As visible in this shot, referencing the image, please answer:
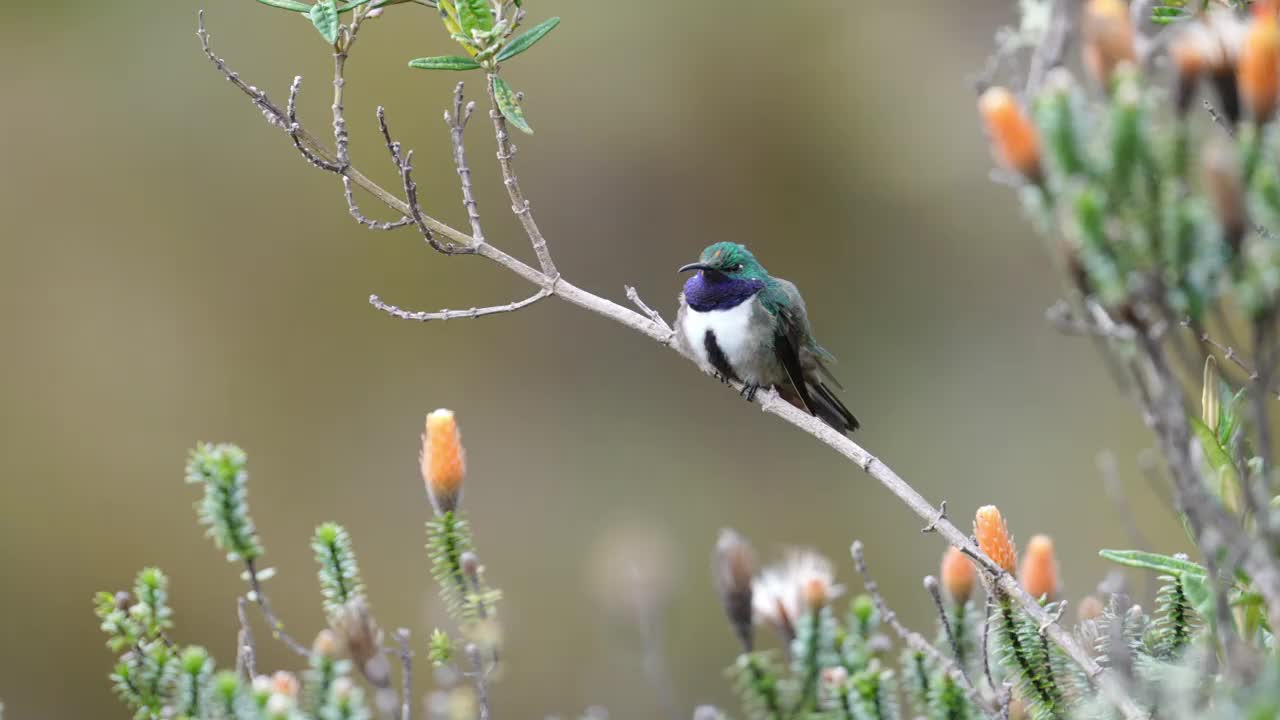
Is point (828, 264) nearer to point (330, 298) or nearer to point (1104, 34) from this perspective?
point (330, 298)

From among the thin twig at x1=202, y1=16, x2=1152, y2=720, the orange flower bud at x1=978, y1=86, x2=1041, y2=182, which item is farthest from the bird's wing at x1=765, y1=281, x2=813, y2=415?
the orange flower bud at x1=978, y1=86, x2=1041, y2=182

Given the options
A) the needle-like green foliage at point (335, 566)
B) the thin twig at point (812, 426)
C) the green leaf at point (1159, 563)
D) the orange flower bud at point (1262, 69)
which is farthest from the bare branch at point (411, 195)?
the orange flower bud at point (1262, 69)

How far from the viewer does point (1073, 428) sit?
6219mm

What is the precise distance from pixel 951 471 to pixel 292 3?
15.2 ft

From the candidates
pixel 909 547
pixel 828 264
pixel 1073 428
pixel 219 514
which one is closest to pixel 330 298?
pixel 828 264

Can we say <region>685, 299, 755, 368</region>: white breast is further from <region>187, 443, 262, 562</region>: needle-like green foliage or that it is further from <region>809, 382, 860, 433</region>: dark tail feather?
<region>187, 443, 262, 562</region>: needle-like green foliage

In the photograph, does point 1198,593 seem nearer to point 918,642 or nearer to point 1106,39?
point 918,642

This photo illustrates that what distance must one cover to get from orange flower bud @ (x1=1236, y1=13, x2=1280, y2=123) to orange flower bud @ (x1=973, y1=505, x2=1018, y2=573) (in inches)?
25.4

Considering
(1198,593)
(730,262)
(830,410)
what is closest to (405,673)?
(1198,593)

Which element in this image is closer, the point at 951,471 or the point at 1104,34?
the point at 1104,34

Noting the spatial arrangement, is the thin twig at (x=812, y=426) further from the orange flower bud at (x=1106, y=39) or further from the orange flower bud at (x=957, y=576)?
the orange flower bud at (x=1106, y=39)

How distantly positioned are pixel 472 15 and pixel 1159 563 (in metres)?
1.32

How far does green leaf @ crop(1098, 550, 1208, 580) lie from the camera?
145 cm

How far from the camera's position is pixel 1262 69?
1114 mm
